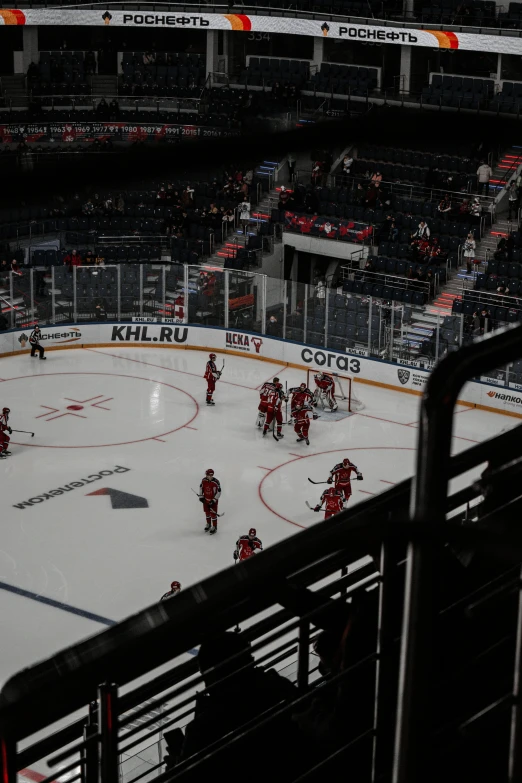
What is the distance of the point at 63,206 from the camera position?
123 ft

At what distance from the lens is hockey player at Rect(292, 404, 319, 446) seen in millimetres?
23969

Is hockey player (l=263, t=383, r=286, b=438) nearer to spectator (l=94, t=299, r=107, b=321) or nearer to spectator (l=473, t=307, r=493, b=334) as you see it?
spectator (l=473, t=307, r=493, b=334)

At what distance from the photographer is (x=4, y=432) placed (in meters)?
23.4

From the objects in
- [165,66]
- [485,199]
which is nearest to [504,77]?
[485,199]

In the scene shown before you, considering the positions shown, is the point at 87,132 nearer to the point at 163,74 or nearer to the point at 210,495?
the point at 163,74

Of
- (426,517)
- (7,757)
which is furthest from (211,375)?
(7,757)

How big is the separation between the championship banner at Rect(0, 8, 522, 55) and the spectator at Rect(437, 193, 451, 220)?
19.3 feet

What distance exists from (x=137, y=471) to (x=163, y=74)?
924 inches

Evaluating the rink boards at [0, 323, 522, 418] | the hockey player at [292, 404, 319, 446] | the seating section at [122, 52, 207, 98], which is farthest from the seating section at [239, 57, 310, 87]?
the hockey player at [292, 404, 319, 446]

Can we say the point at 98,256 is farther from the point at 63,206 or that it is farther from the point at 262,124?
the point at 262,124

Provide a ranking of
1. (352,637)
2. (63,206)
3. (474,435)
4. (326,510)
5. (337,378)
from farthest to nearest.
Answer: (63,206) → (337,378) → (474,435) → (326,510) → (352,637)

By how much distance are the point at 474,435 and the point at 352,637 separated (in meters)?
22.3

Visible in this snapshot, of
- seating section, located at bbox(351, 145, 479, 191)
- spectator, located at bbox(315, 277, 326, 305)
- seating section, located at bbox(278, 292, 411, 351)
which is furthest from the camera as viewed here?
seating section, located at bbox(351, 145, 479, 191)

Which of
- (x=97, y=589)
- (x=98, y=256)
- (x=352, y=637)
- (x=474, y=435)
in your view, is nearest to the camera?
(x=352, y=637)
